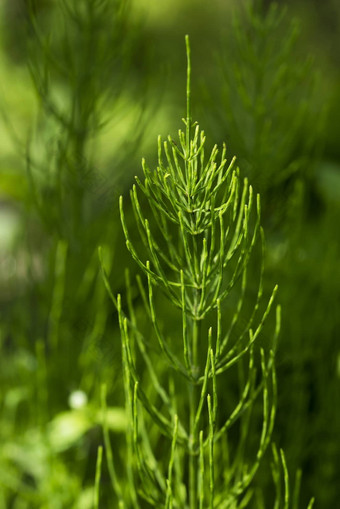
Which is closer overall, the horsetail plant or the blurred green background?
the horsetail plant

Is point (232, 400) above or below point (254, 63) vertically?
below

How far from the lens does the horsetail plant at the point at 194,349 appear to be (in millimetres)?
423

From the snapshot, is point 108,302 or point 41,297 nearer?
point 41,297

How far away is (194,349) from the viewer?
0.49 meters

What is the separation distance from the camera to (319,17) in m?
3.81

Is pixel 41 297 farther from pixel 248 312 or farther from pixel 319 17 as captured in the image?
pixel 319 17

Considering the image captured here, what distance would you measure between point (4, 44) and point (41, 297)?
3065 millimetres

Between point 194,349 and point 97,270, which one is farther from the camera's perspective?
point 97,270

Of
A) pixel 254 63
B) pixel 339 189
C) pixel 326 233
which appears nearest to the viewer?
pixel 254 63

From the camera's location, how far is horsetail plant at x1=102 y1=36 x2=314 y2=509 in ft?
1.39

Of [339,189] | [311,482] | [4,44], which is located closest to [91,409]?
[311,482]

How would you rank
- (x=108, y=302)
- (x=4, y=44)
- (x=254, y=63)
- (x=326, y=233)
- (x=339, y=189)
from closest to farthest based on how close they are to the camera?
(x=254, y=63)
(x=326, y=233)
(x=108, y=302)
(x=339, y=189)
(x=4, y=44)

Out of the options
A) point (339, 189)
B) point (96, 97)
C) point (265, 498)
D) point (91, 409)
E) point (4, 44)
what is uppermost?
point (4, 44)

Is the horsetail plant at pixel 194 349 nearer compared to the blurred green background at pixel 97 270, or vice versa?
the horsetail plant at pixel 194 349
